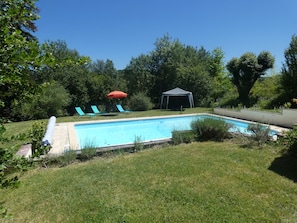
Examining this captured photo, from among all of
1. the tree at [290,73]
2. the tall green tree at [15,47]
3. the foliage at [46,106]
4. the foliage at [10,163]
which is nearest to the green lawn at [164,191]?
the foliage at [10,163]

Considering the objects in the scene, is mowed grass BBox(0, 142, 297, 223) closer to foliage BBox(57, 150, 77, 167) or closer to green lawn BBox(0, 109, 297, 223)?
green lawn BBox(0, 109, 297, 223)

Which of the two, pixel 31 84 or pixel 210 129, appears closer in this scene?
pixel 31 84

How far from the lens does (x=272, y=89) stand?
1711 cm

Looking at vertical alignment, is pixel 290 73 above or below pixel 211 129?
above

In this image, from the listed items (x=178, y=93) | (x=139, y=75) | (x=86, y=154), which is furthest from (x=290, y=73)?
(x=86, y=154)

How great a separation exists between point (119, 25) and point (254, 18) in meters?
12.6

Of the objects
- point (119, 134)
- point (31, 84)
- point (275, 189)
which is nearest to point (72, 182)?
point (31, 84)

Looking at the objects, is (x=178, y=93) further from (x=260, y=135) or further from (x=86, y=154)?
(x=86, y=154)

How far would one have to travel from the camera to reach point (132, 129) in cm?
1304

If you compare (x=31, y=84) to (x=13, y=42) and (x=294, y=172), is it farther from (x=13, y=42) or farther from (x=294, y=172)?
(x=294, y=172)

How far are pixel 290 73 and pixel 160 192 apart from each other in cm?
1597

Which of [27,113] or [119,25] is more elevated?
[119,25]

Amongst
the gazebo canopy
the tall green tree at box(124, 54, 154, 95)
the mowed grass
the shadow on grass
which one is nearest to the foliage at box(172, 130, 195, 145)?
the mowed grass

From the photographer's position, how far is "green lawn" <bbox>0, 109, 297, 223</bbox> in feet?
10.3
